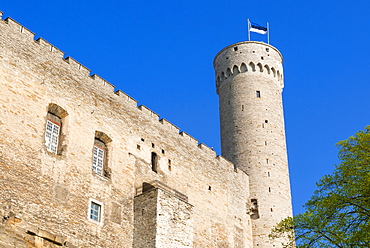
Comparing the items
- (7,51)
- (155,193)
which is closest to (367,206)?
(155,193)

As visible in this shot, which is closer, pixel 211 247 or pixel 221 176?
pixel 211 247

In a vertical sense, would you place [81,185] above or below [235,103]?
below

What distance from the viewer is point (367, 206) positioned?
18812mm

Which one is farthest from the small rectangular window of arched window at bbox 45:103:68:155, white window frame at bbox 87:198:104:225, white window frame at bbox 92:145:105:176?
arched window at bbox 45:103:68:155

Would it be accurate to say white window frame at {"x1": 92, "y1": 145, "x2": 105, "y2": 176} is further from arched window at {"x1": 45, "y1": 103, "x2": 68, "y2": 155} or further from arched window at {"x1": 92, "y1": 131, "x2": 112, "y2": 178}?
arched window at {"x1": 45, "y1": 103, "x2": 68, "y2": 155}

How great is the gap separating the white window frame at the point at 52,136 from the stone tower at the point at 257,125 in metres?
12.4

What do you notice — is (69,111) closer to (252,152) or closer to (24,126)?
(24,126)

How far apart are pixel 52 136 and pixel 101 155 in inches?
101

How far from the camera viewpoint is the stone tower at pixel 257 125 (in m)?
30.9

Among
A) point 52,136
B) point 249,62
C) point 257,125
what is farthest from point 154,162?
point 249,62

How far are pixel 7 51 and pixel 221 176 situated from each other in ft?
43.5

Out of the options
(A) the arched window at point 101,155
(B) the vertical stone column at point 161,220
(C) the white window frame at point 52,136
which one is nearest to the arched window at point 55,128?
(C) the white window frame at point 52,136

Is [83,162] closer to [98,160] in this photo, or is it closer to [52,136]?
[98,160]

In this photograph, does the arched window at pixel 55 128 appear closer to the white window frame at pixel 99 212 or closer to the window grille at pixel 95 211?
the white window frame at pixel 99 212
